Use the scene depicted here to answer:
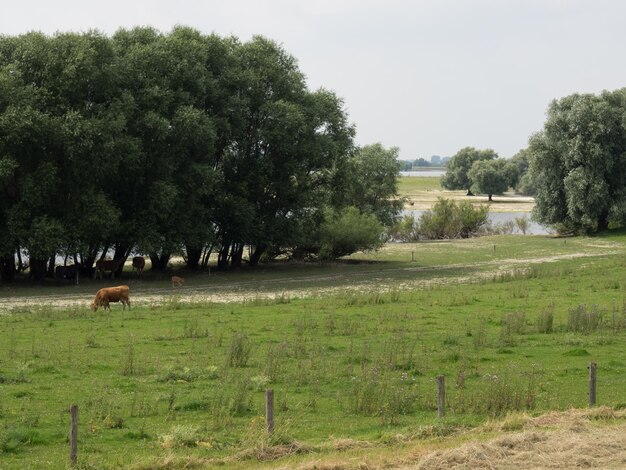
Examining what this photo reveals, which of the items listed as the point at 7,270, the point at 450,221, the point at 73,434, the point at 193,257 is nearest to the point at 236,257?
the point at 193,257

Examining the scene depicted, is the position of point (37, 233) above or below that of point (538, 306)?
above

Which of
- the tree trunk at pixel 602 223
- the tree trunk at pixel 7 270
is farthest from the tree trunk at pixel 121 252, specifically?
the tree trunk at pixel 602 223

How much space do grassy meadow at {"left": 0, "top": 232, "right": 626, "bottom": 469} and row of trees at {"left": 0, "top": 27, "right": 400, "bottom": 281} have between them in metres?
11.4

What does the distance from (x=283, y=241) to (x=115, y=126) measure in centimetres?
1692

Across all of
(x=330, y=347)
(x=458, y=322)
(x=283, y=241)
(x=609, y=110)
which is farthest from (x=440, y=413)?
(x=609, y=110)

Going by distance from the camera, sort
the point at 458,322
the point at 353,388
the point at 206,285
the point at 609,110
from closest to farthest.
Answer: the point at 353,388 → the point at 458,322 → the point at 206,285 → the point at 609,110

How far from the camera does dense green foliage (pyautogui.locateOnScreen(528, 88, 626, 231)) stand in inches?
3684

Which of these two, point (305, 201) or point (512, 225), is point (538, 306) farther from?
point (512, 225)

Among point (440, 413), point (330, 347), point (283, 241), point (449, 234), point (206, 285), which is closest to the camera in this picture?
point (440, 413)

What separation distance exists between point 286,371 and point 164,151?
1448 inches

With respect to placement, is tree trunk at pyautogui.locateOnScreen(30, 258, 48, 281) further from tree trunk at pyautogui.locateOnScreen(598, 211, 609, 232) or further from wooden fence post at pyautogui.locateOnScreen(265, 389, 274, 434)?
tree trunk at pyautogui.locateOnScreen(598, 211, 609, 232)

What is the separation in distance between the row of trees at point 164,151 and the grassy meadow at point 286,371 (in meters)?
11.4

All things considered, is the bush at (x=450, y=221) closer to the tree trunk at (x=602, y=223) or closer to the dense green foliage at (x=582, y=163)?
the dense green foliage at (x=582, y=163)

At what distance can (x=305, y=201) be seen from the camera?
66250mm
